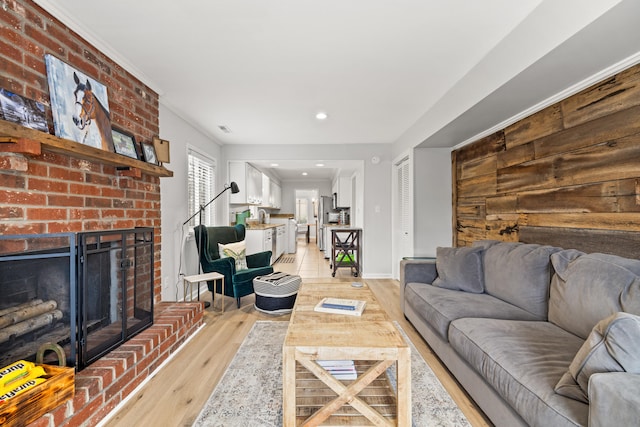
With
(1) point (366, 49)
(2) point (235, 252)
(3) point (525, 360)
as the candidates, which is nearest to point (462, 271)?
(3) point (525, 360)

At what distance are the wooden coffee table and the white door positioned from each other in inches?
108

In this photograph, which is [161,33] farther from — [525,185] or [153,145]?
[525,185]

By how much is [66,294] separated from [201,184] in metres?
2.84

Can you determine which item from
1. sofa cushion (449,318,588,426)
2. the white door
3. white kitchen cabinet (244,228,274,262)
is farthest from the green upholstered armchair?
sofa cushion (449,318,588,426)

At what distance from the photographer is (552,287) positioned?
1.87 metres

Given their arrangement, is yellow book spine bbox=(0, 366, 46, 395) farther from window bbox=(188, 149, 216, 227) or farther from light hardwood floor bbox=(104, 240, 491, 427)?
window bbox=(188, 149, 216, 227)

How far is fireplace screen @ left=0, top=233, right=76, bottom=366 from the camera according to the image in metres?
1.40

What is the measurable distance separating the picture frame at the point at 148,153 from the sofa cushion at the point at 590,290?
3.33 metres

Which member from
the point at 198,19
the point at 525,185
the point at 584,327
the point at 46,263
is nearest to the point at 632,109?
the point at 525,185

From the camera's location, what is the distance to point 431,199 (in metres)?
4.01

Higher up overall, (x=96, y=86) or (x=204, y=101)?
(x=204, y=101)

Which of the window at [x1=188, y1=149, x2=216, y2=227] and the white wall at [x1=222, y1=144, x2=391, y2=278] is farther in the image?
the white wall at [x1=222, y1=144, x2=391, y2=278]

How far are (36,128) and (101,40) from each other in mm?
974

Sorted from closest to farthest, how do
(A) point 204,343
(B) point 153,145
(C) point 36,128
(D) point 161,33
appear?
(C) point 36,128, (D) point 161,33, (A) point 204,343, (B) point 153,145
